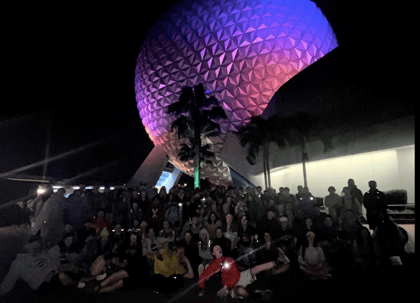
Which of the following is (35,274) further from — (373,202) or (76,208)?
(373,202)

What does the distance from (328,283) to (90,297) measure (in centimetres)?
438

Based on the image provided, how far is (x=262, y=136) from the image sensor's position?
1593 cm

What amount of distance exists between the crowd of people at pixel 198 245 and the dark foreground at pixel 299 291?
0.51 feet

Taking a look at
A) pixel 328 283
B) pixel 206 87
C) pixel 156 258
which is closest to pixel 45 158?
pixel 206 87

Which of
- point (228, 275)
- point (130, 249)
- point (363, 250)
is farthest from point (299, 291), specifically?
point (130, 249)

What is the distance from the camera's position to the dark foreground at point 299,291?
14.6 ft

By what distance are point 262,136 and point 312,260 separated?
10819mm

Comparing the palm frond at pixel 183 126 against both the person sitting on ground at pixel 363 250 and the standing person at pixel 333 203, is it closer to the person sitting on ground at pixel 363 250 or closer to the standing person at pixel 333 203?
the standing person at pixel 333 203

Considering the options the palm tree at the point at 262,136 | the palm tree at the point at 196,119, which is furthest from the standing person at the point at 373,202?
the palm tree at the point at 196,119

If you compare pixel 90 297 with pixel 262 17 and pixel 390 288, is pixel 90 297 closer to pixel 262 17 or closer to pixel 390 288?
pixel 390 288

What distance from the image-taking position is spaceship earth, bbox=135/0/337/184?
54.4 ft

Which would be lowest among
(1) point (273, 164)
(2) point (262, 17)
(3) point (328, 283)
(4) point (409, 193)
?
(3) point (328, 283)

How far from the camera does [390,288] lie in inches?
181

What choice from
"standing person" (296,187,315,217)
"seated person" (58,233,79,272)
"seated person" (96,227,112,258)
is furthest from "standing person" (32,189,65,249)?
"standing person" (296,187,315,217)
